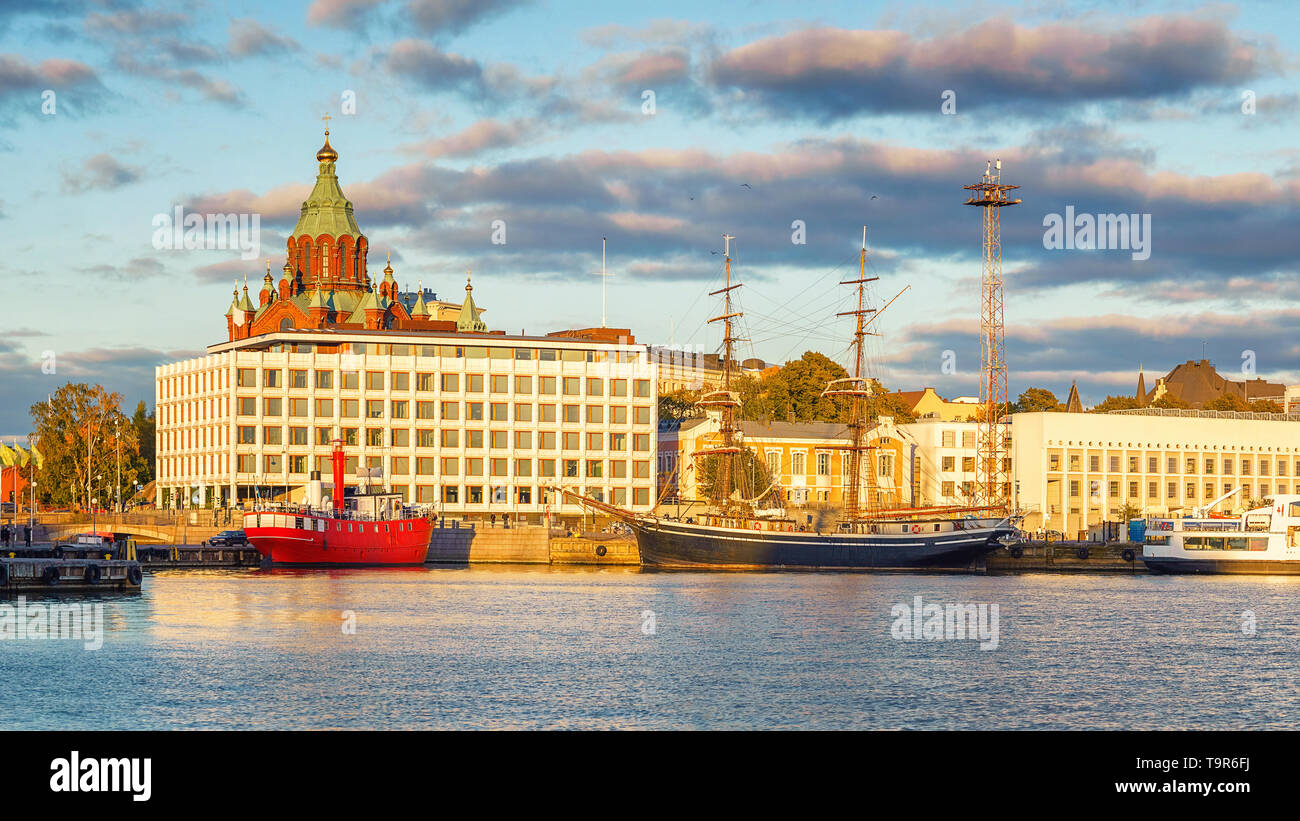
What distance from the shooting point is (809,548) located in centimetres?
13112

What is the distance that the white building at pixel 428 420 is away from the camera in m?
162

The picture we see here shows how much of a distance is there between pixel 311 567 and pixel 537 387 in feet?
151

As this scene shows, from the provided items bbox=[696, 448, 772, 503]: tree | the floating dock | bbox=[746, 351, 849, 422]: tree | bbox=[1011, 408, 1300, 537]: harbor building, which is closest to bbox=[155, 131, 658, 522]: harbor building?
bbox=[696, 448, 772, 503]: tree

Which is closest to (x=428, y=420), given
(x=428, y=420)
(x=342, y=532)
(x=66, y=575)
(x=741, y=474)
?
(x=428, y=420)

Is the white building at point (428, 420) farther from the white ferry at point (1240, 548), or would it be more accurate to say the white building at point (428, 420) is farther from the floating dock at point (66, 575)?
the floating dock at point (66, 575)

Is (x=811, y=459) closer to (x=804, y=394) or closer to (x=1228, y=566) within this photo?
(x=804, y=394)

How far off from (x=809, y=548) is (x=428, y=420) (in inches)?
1949

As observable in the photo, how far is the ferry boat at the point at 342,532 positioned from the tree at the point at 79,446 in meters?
51.0

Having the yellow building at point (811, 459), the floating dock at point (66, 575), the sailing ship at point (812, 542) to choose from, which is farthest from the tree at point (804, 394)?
the floating dock at point (66, 575)

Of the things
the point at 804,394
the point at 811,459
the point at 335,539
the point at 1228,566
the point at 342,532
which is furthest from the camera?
the point at 804,394

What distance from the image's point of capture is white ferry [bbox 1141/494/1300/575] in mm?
128375

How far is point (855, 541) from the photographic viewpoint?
131 meters
